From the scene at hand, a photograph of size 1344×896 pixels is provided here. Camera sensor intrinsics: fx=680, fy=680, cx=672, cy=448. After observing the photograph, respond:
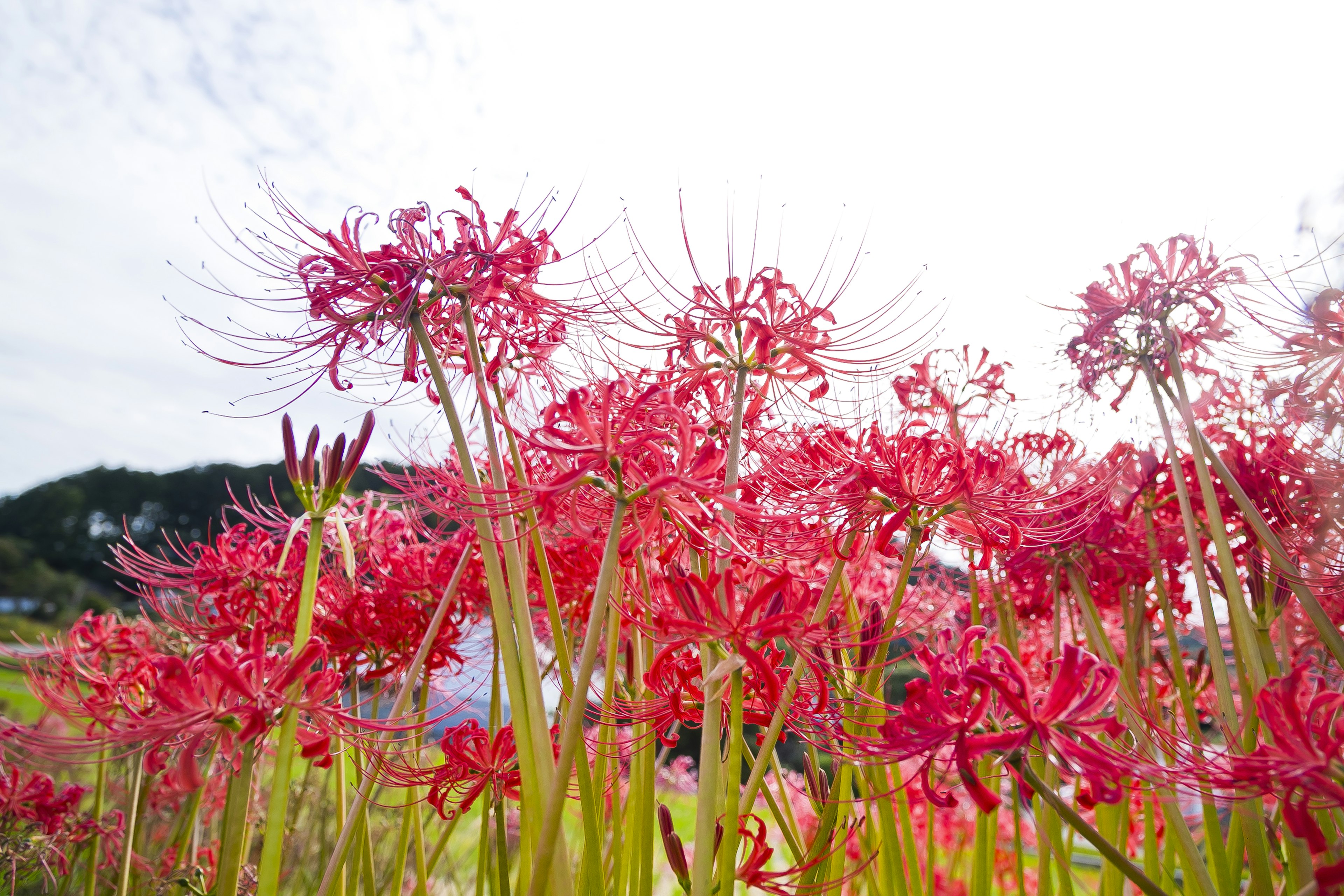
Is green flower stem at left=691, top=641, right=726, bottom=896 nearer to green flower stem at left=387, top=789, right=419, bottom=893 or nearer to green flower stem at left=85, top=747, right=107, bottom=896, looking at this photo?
green flower stem at left=387, top=789, right=419, bottom=893

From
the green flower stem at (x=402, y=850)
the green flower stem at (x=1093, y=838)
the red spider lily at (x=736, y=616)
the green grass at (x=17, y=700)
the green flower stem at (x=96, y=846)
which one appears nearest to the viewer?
the green flower stem at (x=1093, y=838)

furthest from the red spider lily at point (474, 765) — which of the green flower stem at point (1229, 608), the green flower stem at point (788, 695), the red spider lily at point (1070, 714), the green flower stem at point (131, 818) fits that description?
the green flower stem at point (1229, 608)

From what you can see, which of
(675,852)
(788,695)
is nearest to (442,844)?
(675,852)

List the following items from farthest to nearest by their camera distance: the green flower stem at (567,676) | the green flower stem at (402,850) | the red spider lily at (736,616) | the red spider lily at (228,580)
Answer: the red spider lily at (228,580)
the green flower stem at (402,850)
the green flower stem at (567,676)
the red spider lily at (736,616)

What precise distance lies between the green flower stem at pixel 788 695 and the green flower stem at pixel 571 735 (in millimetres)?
298

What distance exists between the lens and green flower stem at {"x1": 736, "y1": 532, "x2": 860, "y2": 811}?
104 cm

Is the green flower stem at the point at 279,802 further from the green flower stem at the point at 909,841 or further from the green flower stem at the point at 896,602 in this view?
the green flower stem at the point at 909,841

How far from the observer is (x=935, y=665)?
91cm

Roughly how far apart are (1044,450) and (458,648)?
1.75m

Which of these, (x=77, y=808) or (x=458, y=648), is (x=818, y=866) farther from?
(x=77, y=808)

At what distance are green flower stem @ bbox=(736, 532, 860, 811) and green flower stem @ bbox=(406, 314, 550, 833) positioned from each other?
0.34 m

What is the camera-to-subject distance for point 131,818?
5.21 ft

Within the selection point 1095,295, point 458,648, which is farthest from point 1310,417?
point 458,648

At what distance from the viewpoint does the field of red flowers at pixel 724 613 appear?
3.09 feet
